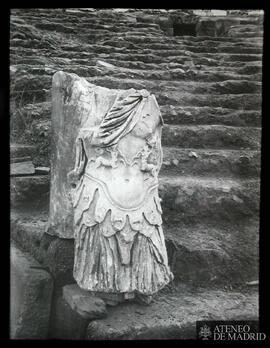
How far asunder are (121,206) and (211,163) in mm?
1254

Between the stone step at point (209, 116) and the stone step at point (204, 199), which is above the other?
the stone step at point (209, 116)

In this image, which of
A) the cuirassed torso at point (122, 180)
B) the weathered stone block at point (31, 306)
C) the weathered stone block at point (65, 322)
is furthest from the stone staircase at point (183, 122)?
the cuirassed torso at point (122, 180)

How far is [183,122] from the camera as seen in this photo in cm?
420

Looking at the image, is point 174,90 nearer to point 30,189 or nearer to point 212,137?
point 212,137

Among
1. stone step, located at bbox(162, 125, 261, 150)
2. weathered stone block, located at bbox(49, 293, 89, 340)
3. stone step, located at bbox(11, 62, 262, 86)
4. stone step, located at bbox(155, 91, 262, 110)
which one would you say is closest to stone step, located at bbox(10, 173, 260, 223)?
stone step, located at bbox(162, 125, 261, 150)

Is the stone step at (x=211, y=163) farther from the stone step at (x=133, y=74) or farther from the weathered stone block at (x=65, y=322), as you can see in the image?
the weathered stone block at (x=65, y=322)

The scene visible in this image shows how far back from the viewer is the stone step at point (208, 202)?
3.70 m

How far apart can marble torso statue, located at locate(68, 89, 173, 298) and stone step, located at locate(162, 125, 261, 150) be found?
104 centimetres

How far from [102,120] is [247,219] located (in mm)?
1437

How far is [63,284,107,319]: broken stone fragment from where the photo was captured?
2965mm

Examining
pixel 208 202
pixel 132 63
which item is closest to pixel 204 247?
pixel 208 202

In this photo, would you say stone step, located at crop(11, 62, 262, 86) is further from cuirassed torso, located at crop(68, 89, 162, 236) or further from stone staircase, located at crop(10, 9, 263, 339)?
cuirassed torso, located at crop(68, 89, 162, 236)

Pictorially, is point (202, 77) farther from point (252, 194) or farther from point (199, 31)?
point (252, 194)

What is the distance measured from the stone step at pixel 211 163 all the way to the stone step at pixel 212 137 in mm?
56
